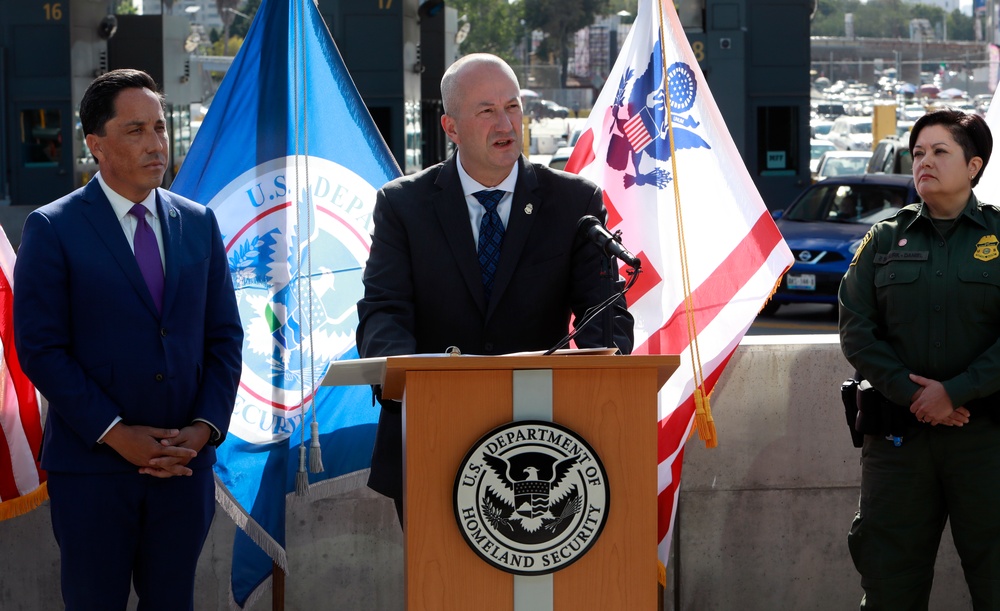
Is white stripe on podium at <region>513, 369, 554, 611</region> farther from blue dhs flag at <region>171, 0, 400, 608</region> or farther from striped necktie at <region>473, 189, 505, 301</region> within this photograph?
blue dhs flag at <region>171, 0, 400, 608</region>

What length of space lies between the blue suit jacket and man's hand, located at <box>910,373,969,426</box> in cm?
215

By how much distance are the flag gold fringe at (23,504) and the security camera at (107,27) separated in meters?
18.7

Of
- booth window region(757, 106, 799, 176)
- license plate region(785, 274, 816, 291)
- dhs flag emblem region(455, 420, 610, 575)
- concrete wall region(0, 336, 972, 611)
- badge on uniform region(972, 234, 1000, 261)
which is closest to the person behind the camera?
dhs flag emblem region(455, 420, 610, 575)

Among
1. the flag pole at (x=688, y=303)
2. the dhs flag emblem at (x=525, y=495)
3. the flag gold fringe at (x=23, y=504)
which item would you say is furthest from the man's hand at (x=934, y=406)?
the flag gold fringe at (x=23, y=504)

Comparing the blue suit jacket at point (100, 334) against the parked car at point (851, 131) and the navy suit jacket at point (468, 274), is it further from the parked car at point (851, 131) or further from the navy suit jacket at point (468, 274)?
the parked car at point (851, 131)

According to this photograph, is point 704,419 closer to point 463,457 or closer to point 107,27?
point 463,457

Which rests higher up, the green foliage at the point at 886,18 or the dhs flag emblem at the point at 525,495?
the green foliage at the point at 886,18

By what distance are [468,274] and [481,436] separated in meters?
0.90

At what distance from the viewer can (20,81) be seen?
20.9 meters

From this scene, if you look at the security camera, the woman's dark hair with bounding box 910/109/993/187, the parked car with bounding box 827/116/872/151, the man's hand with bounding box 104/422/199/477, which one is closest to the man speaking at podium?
the man's hand with bounding box 104/422/199/477

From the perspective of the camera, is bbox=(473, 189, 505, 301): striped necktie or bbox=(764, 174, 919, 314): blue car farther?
bbox=(764, 174, 919, 314): blue car

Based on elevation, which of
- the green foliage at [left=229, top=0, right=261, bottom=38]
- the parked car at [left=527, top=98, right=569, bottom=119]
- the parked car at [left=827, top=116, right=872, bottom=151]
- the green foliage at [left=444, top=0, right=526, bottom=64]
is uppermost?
the green foliage at [left=229, top=0, right=261, bottom=38]

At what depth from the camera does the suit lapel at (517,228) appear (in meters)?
3.81

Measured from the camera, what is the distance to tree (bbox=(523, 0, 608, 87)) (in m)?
100
